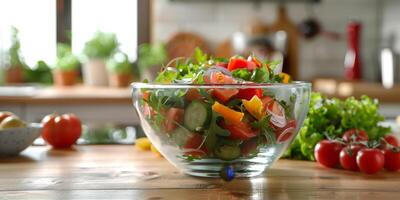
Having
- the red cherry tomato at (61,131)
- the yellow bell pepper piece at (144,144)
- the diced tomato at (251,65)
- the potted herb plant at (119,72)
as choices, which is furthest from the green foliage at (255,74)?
the potted herb plant at (119,72)

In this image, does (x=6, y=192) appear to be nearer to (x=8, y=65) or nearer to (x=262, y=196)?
(x=262, y=196)

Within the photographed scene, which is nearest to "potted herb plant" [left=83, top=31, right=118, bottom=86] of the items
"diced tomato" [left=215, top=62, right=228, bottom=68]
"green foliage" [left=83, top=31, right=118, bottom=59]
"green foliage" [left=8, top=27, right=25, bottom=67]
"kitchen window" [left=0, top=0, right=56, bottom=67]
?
"green foliage" [left=83, top=31, right=118, bottom=59]

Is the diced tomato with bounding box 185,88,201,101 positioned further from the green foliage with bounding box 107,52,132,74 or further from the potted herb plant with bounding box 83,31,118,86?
the potted herb plant with bounding box 83,31,118,86

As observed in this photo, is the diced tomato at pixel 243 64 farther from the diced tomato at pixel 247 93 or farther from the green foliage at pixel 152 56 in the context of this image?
the green foliage at pixel 152 56

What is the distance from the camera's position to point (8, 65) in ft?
11.3

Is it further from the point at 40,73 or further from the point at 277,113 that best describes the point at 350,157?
the point at 40,73

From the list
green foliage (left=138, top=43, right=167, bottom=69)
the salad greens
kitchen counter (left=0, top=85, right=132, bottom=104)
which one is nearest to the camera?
the salad greens

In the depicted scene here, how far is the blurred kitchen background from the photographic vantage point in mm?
3365

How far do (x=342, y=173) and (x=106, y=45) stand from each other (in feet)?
8.09

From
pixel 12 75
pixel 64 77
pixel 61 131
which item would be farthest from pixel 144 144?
pixel 12 75

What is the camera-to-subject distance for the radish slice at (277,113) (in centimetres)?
102

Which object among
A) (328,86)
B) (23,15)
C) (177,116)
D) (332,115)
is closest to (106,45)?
(23,15)

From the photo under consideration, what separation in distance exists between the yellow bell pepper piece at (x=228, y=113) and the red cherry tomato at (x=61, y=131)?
1.85 ft

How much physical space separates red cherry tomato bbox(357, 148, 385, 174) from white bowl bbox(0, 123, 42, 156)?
2.23ft
